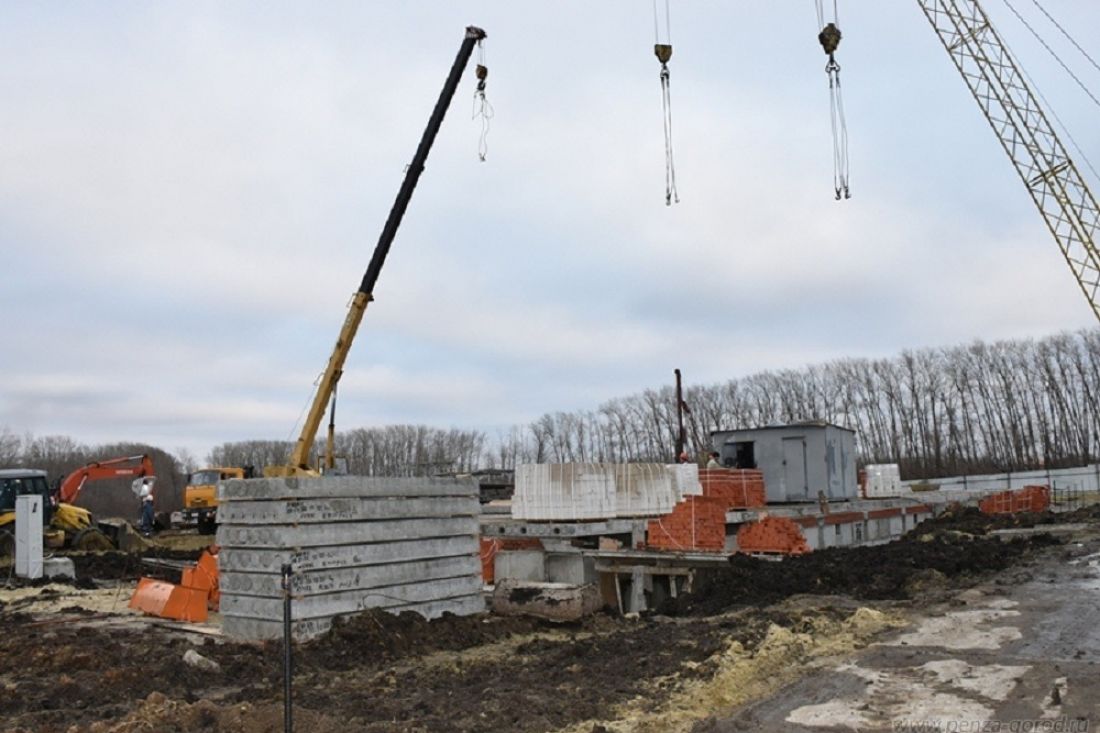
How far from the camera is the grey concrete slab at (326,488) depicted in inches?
396

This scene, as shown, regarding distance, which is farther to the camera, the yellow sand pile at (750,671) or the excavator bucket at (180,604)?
the excavator bucket at (180,604)

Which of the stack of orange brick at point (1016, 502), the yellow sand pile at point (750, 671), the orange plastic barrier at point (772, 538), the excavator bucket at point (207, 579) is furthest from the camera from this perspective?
the stack of orange brick at point (1016, 502)

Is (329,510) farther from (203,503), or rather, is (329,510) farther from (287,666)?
(203,503)

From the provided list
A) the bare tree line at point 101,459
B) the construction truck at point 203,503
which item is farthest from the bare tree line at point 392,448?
the construction truck at point 203,503

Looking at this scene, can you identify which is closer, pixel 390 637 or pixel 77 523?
pixel 390 637

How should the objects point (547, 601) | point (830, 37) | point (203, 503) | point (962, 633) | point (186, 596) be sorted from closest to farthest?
point (962, 633)
point (547, 601)
point (186, 596)
point (830, 37)
point (203, 503)

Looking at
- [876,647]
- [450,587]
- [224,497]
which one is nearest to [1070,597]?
[876,647]

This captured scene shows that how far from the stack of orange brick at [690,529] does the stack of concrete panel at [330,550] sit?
694 centimetres

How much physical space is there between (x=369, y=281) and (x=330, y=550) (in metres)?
7.52

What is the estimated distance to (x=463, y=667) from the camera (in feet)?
29.6

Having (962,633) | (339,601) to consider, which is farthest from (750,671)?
(339,601)

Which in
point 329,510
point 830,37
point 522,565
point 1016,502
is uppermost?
point 830,37

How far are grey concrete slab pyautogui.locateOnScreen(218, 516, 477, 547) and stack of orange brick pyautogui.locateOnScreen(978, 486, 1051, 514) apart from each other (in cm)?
2942

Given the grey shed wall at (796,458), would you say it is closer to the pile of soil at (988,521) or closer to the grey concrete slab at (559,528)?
the pile of soil at (988,521)
